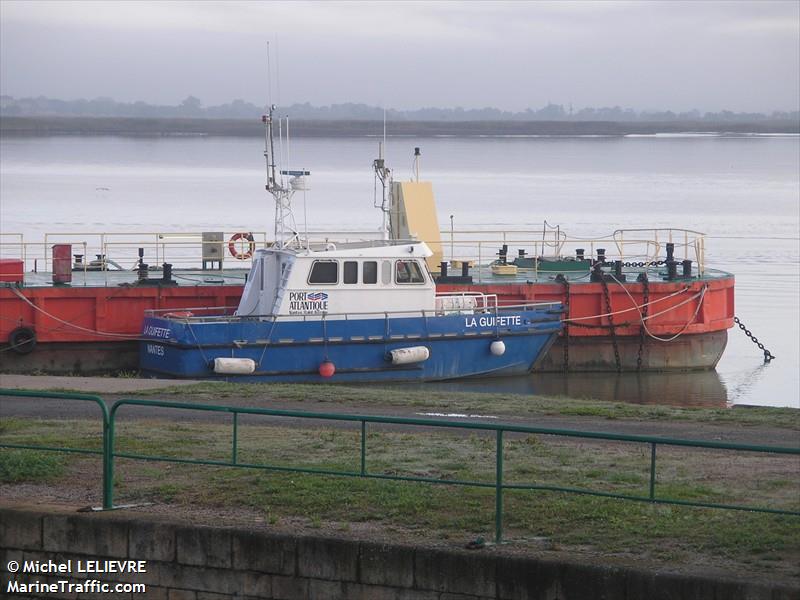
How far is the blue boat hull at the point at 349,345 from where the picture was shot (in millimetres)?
24000

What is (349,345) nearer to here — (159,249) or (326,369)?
(326,369)

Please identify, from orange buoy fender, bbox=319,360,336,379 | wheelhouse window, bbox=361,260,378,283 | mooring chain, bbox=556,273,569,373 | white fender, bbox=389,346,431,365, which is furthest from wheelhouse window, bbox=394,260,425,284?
mooring chain, bbox=556,273,569,373

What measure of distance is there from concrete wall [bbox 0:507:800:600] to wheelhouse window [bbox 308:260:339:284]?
1407 centimetres

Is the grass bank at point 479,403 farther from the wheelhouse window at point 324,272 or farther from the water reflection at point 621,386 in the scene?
the water reflection at point 621,386

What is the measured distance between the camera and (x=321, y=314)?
24719 millimetres

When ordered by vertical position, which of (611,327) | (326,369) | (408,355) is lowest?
(326,369)

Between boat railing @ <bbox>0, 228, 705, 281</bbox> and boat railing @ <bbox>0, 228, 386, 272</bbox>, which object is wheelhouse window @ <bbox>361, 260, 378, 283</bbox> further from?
boat railing @ <bbox>0, 228, 705, 281</bbox>

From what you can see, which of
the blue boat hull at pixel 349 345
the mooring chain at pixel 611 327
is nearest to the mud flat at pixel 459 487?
the blue boat hull at pixel 349 345

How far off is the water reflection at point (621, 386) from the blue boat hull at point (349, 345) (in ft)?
1.14

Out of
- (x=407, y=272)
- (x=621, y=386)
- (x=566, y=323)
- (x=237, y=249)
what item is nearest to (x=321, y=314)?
(x=407, y=272)

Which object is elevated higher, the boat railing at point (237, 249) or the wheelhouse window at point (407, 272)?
the wheelhouse window at point (407, 272)

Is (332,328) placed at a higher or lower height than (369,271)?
lower

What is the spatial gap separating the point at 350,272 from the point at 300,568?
15.0 metres

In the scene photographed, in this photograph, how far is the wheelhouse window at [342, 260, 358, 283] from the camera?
2475 centimetres
